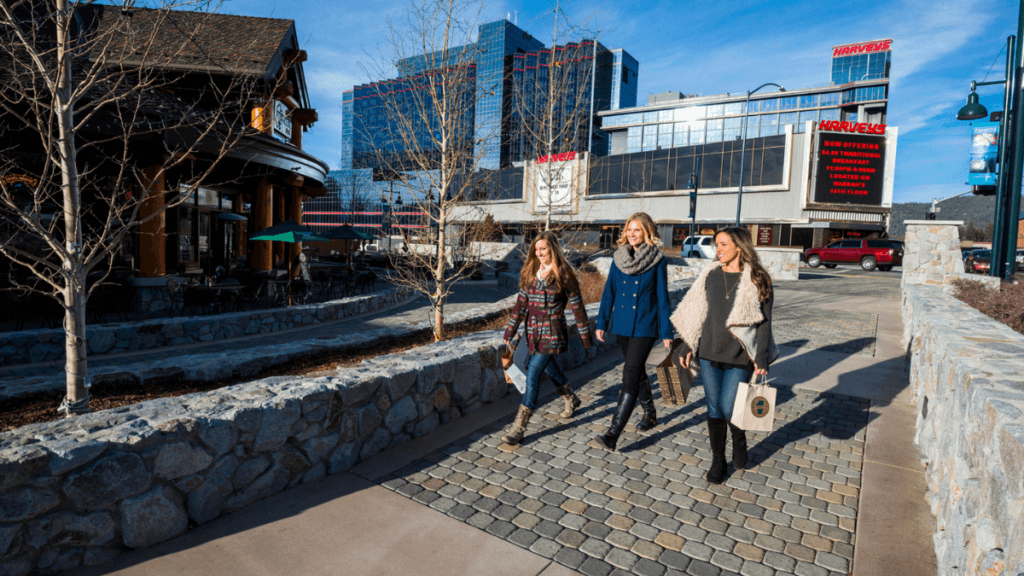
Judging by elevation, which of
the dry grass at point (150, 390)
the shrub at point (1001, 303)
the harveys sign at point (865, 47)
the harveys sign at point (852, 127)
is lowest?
the dry grass at point (150, 390)

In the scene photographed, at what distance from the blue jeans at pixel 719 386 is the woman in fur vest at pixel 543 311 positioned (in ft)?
3.28

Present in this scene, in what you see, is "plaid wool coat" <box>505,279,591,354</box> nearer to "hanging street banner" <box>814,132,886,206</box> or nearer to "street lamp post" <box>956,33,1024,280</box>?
"street lamp post" <box>956,33,1024,280</box>

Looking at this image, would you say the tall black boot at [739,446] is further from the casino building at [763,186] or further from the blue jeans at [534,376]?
the casino building at [763,186]

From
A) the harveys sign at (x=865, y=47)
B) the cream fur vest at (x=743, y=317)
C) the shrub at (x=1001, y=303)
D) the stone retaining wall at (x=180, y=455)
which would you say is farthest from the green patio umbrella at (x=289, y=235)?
the harveys sign at (x=865, y=47)

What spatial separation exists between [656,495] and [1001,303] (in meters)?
7.01

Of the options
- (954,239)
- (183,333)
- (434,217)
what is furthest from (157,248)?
(954,239)

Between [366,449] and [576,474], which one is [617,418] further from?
[366,449]

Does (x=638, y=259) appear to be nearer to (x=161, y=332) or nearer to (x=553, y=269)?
(x=553, y=269)

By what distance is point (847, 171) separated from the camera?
46750mm

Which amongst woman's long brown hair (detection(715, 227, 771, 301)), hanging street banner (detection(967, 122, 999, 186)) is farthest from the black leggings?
hanging street banner (detection(967, 122, 999, 186))

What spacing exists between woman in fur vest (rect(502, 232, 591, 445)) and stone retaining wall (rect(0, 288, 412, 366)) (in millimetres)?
7182

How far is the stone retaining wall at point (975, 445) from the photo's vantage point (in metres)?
1.93

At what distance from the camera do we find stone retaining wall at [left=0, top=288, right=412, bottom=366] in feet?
25.4

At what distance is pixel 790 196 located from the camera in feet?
155
